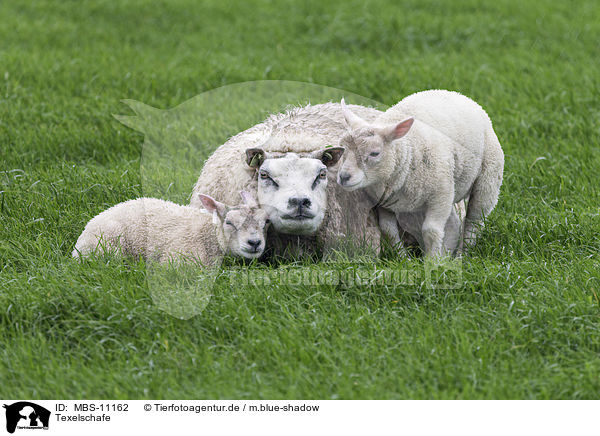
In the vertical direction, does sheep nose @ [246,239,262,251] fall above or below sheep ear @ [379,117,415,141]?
below

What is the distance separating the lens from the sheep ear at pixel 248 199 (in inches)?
236

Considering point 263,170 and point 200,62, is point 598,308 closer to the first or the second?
point 263,170

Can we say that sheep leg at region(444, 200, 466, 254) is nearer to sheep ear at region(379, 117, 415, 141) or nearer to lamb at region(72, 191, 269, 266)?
sheep ear at region(379, 117, 415, 141)

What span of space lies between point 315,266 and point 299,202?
1.95ft

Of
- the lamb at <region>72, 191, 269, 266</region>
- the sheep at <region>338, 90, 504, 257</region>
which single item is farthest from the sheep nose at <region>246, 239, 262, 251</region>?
the sheep at <region>338, 90, 504, 257</region>

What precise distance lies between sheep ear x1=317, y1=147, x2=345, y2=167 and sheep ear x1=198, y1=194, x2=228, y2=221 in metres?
0.78

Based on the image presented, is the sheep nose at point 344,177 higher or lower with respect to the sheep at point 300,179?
higher

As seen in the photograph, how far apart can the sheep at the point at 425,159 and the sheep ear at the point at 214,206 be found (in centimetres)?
95

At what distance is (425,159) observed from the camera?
5996 millimetres

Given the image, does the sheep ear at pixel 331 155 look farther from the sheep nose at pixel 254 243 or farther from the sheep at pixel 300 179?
the sheep nose at pixel 254 243
